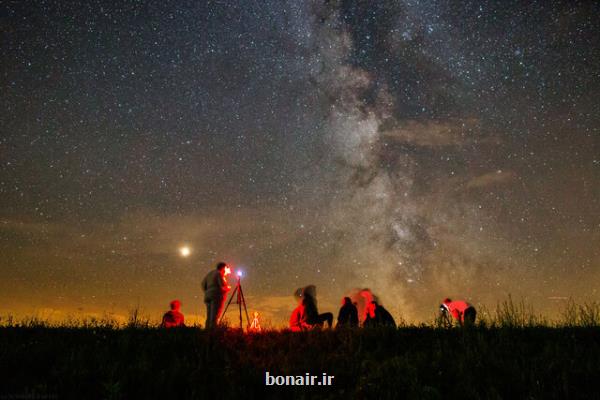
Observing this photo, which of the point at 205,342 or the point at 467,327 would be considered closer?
the point at 205,342

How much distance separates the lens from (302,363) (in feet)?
19.0

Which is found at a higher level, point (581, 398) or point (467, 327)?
point (467, 327)

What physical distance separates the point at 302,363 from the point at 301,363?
1 cm

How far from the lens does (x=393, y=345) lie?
6965 millimetres

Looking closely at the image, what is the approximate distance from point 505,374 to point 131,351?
4996 mm

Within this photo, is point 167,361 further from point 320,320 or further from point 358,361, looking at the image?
point 320,320

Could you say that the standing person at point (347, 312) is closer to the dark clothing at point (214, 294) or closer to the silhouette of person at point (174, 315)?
the dark clothing at point (214, 294)

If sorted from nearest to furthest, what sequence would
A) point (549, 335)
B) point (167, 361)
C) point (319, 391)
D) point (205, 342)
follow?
point (319, 391), point (167, 361), point (205, 342), point (549, 335)

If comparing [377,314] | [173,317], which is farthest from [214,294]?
[377,314]

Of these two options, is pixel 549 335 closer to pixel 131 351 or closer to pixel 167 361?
pixel 167 361

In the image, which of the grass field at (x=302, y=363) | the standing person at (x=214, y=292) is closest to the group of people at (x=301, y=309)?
the standing person at (x=214, y=292)

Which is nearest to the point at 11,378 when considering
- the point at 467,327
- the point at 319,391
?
the point at 319,391

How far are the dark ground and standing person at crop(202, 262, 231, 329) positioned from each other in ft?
12.6

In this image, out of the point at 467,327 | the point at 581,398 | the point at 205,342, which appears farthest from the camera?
the point at 467,327
